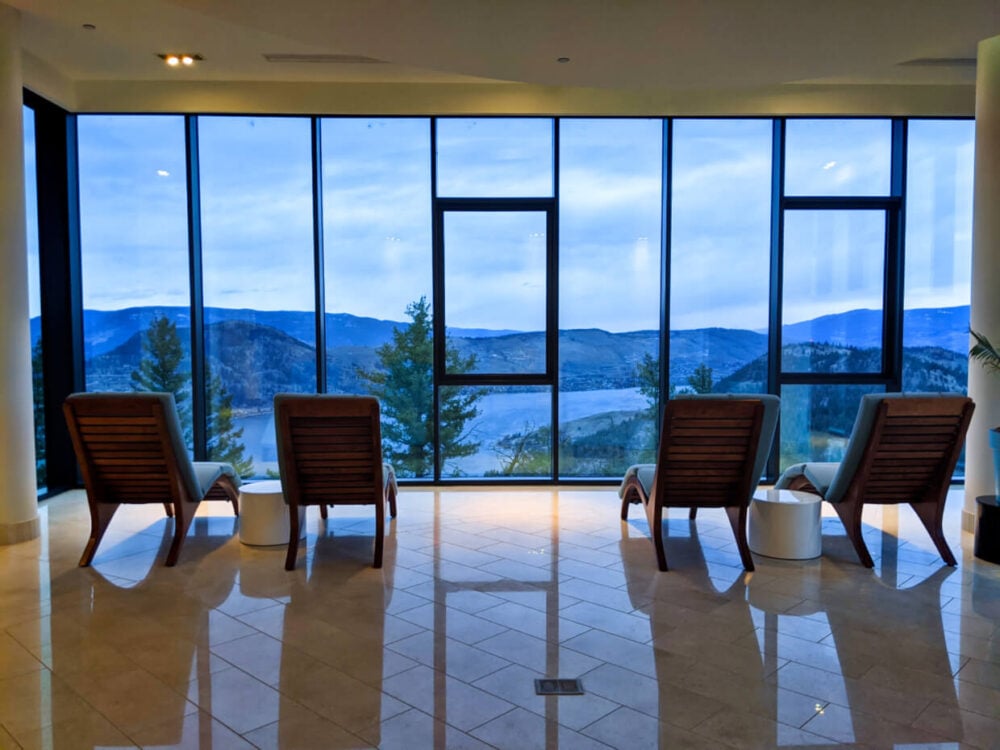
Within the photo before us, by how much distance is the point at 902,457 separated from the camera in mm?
4559

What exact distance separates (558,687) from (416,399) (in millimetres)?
4252

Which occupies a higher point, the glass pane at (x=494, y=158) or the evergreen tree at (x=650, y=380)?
the glass pane at (x=494, y=158)

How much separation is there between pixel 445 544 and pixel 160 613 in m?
1.84

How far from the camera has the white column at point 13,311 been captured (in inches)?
195

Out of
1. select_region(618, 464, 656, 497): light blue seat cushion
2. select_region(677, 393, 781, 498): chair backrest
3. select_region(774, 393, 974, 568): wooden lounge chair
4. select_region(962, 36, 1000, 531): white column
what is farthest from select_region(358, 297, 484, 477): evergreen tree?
select_region(962, 36, 1000, 531): white column

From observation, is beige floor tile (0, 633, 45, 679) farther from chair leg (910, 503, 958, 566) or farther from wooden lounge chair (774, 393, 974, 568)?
chair leg (910, 503, 958, 566)

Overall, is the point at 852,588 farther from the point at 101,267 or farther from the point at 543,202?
the point at 101,267

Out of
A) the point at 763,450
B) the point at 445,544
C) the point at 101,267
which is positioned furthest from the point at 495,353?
the point at 101,267

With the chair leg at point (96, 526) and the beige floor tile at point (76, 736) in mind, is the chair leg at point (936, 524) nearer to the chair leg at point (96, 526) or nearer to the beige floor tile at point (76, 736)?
the beige floor tile at point (76, 736)

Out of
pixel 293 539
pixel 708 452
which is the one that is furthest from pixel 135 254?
pixel 708 452

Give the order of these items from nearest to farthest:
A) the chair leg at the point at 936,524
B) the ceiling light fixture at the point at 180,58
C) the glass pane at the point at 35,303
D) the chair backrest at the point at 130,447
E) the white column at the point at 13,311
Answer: the chair backrest at the point at 130,447, the chair leg at the point at 936,524, the white column at the point at 13,311, the ceiling light fixture at the point at 180,58, the glass pane at the point at 35,303

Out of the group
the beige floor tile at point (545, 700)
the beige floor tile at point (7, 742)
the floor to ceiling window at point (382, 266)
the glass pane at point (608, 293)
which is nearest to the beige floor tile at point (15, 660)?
the beige floor tile at point (7, 742)

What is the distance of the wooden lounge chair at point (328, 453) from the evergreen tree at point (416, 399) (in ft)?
7.59

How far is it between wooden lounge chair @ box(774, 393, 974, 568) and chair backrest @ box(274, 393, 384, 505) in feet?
9.42
